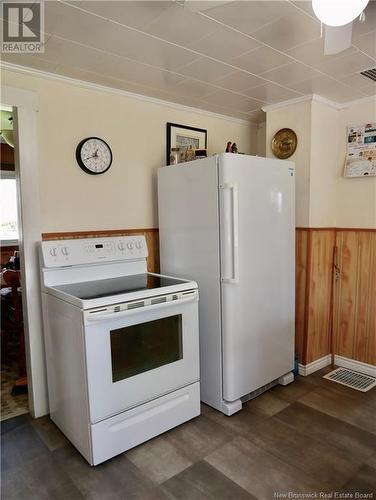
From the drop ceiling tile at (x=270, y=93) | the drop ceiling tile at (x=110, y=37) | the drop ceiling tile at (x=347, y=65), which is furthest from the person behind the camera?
the drop ceiling tile at (x=270, y=93)

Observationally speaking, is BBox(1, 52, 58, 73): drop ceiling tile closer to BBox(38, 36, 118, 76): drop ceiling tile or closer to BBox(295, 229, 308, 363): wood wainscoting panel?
BBox(38, 36, 118, 76): drop ceiling tile

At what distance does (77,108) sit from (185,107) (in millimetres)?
941

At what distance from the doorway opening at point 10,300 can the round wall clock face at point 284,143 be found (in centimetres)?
201

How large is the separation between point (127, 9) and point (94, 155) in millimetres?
1075

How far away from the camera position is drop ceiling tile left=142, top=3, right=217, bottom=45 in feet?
5.21

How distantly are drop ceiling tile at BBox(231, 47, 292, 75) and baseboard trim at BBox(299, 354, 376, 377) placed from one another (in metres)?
2.25

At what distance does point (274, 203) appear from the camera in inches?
97.3

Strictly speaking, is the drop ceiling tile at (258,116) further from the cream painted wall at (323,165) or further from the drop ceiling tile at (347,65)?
the drop ceiling tile at (347,65)

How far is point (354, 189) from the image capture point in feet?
9.57

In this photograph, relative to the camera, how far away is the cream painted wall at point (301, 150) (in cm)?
279

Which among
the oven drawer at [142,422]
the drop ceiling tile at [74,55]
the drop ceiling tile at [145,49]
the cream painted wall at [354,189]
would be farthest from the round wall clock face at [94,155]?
the cream painted wall at [354,189]

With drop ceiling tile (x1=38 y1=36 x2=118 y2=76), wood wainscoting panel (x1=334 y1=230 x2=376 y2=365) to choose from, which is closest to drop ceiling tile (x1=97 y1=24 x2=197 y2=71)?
drop ceiling tile (x1=38 y1=36 x2=118 y2=76)

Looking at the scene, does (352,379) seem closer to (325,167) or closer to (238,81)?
(325,167)

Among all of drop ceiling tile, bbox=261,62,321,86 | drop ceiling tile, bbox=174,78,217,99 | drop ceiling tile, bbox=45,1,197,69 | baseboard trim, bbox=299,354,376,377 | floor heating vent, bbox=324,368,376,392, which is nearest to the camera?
drop ceiling tile, bbox=45,1,197,69
